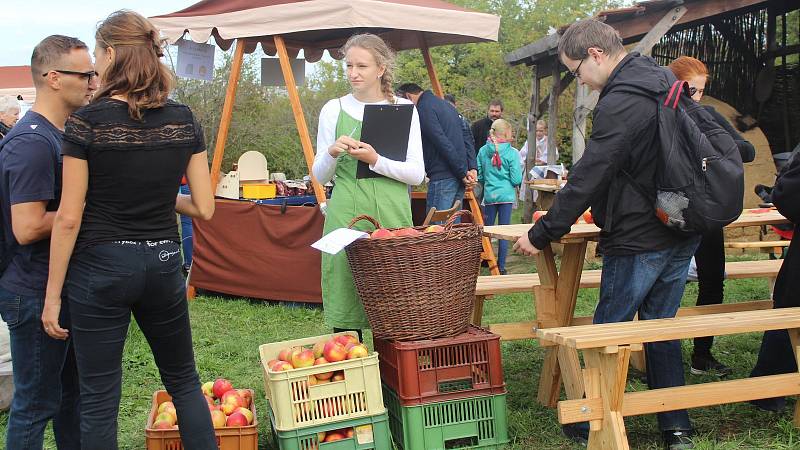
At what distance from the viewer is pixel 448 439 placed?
368 centimetres

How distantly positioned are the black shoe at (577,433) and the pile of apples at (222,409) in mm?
1486

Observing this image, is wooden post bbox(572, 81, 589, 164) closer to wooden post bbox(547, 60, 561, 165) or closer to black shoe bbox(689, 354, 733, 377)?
wooden post bbox(547, 60, 561, 165)

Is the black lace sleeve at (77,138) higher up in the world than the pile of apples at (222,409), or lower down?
higher up

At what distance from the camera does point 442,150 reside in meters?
7.49

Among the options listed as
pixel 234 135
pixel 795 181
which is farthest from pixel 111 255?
pixel 234 135

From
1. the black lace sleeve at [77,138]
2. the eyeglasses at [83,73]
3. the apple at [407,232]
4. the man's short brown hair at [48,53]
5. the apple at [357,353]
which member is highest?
the man's short brown hair at [48,53]

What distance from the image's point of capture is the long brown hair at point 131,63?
8.72ft

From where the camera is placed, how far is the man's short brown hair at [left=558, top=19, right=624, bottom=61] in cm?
355

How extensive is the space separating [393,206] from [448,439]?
3.62 ft

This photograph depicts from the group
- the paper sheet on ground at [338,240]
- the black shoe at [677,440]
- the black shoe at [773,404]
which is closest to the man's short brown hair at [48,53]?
the paper sheet on ground at [338,240]

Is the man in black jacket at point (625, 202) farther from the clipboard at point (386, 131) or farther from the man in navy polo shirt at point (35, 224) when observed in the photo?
the man in navy polo shirt at point (35, 224)

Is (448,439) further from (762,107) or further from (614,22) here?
(762,107)

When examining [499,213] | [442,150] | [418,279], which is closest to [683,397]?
[418,279]

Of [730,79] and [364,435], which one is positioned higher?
[730,79]
